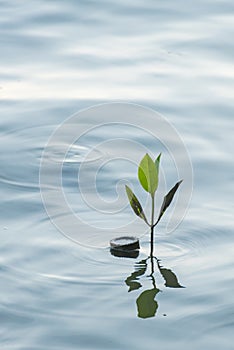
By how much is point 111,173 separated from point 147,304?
840 mm

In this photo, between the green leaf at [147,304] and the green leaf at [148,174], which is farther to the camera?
the green leaf at [148,174]

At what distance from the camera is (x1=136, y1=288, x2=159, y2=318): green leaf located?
251 centimetres

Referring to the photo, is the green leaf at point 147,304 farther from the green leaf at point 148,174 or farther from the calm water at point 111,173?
the green leaf at point 148,174

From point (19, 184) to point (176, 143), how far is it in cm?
64

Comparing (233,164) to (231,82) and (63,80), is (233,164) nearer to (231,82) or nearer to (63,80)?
(231,82)

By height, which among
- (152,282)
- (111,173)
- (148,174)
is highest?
(111,173)

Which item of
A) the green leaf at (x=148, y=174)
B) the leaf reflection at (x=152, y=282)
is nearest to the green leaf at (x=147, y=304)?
the leaf reflection at (x=152, y=282)

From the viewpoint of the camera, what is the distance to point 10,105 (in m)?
3.85

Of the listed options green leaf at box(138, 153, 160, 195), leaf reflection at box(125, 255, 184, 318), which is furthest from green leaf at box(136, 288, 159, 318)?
green leaf at box(138, 153, 160, 195)

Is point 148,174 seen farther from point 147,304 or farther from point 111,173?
point 111,173

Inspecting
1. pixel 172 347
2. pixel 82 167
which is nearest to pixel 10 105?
pixel 82 167

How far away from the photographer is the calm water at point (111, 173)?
2467 mm

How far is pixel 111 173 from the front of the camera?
3.32 meters

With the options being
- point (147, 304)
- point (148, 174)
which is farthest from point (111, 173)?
point (147, 304)
